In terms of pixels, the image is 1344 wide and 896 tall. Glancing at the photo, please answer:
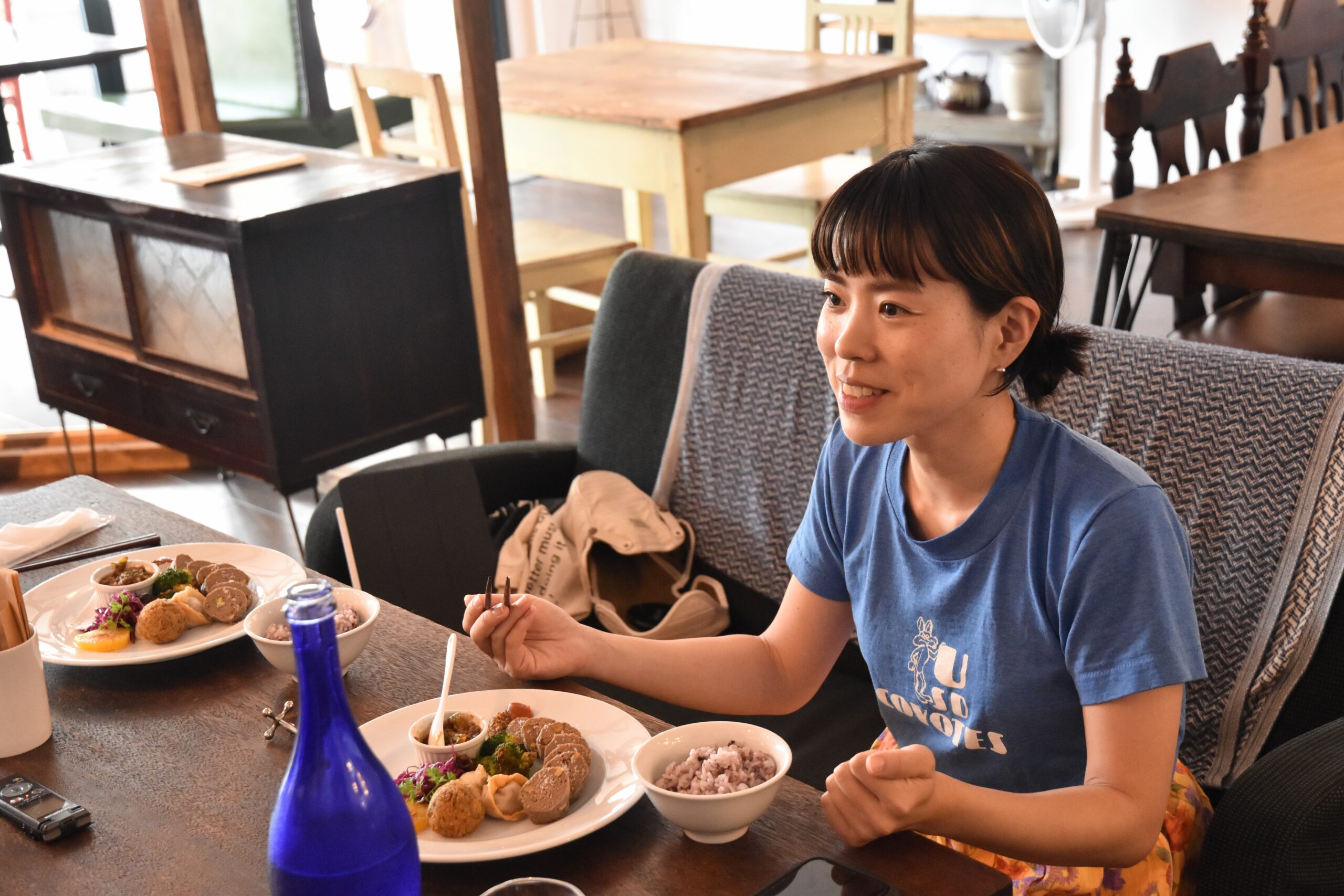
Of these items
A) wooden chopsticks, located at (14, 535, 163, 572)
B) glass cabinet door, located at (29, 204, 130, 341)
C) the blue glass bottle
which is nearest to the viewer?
the blue glass bottle

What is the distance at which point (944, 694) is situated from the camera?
118 centimetres

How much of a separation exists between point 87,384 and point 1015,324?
2270 mm

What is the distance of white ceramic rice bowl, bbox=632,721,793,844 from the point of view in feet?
3.01

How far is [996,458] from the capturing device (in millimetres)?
1139

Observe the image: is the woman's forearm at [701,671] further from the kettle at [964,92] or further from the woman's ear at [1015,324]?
the kettle at [964,92]

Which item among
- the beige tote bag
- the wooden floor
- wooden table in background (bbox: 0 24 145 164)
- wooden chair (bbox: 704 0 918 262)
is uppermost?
wooden table in background (bbox: 0 24 145 164)

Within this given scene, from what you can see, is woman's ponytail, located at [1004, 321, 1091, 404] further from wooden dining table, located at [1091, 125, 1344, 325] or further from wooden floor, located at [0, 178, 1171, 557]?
wooden dining table, located at [1091, 125, 1344, 325]

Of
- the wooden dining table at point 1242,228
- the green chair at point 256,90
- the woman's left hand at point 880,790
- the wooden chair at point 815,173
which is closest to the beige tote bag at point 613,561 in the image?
the woman's left hand at point 880,790

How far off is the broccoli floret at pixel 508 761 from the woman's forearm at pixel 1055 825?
305 millimetres

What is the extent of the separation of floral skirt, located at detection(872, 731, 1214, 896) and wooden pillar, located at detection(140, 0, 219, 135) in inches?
94.8

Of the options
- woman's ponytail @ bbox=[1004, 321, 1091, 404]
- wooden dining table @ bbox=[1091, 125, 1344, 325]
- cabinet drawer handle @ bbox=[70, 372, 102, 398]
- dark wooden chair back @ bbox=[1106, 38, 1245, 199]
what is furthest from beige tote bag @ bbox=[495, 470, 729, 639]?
dark wooden chair back @ bbox=[1106, 38, 1245, 199]

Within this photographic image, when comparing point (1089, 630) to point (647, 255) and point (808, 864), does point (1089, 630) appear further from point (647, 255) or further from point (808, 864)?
point (647, 255)

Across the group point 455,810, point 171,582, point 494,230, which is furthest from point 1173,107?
point 455,810

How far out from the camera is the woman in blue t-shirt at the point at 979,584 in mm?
1009
